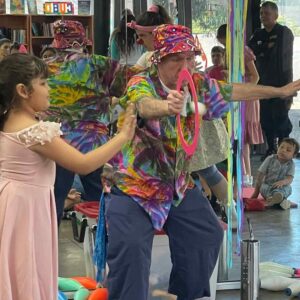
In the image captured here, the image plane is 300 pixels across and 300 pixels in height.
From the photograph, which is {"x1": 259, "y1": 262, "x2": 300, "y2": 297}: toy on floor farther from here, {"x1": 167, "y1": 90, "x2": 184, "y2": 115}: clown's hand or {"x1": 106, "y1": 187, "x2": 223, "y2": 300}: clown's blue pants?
{"x1": 167, "y1": 90, "x2": 184, "y2": 115}: clown's hand

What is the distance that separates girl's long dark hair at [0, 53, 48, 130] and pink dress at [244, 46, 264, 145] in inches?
55.2

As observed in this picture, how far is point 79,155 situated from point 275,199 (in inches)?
92.6

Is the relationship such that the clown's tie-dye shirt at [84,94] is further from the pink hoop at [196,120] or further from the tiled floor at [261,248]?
the pink hoop at [196,120]

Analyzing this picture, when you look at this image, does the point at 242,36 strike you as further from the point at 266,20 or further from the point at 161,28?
the point at 161,28

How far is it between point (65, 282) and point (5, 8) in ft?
6.02

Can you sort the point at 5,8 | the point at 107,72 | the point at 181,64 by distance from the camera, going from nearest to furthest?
the point at 181,64 < the point at 107,72 < the point at 5,8

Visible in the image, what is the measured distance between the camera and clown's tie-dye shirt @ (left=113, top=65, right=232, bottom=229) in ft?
8.92

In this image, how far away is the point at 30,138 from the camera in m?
2.41

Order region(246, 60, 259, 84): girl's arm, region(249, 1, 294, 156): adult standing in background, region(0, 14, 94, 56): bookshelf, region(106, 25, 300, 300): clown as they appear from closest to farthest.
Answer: region(106, 25, 300, 300): clown < region(246, 60, 259, 84): girl's arm < region(249, 1, 294, 156): adult standing in background < region(0, 14, 94, 56): bookshelf

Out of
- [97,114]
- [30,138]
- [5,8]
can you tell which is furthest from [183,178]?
[5,8]

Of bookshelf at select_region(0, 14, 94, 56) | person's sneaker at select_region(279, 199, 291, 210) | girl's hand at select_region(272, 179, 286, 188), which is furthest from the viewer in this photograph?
person's sneaker at select_region(279, 199, 291, 210)

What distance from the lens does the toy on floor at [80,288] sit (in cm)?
323

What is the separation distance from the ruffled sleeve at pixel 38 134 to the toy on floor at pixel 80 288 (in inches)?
38.5

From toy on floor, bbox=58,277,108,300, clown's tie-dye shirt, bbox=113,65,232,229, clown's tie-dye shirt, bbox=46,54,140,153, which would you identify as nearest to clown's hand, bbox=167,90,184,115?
clown's tie-dye shirt, bbox=113,65,232,229
